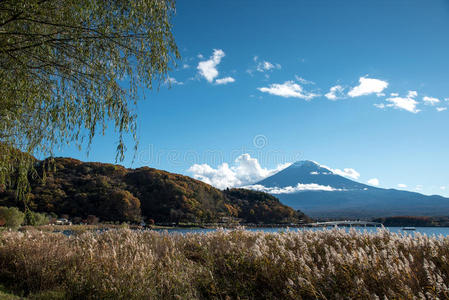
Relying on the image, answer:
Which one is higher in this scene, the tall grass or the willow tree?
the willow tree

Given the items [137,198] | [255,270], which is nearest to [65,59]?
[255,270]

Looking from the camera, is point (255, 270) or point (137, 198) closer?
point (255, 270)

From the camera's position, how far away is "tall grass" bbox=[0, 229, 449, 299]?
139 inches

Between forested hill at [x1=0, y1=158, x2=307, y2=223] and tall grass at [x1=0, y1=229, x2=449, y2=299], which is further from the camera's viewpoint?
forested hill at [x1=0, y1=158, x2=307, y2=223]

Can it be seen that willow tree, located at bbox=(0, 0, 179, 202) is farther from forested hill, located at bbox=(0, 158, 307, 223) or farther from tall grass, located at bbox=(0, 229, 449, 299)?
forested hill, located at bbox=(0, 158, 307, 223)

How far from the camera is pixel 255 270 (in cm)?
485

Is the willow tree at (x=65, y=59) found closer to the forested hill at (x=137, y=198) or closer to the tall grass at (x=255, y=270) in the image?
the tall grass at (x=255, y=270)

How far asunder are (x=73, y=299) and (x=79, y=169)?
66826 millimetres

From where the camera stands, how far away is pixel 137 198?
62.4 meters

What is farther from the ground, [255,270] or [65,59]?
[65,59]

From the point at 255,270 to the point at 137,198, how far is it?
61141 mm

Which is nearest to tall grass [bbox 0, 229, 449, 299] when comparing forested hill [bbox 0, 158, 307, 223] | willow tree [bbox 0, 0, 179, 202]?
willow tree [bbox 0, 0, 179, 202]

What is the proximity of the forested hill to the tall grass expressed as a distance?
154ft

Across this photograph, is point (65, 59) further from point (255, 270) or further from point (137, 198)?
point (137, 198)
